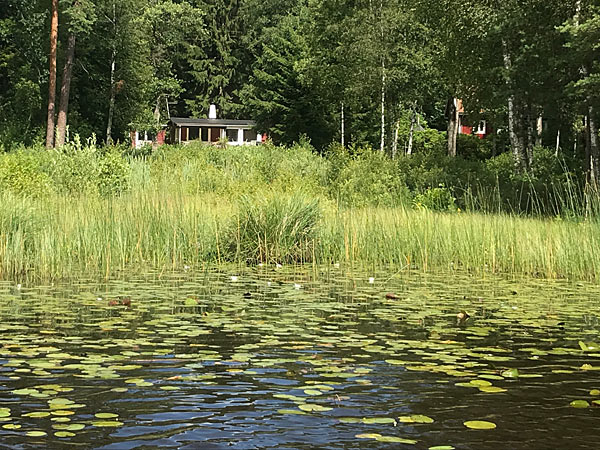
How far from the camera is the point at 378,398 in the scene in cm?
510

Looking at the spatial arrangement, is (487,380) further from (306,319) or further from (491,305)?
Result: (491,305)

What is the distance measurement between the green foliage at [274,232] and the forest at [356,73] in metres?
8.58

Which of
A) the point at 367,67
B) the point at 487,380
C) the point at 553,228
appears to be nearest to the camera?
the point at 487,380

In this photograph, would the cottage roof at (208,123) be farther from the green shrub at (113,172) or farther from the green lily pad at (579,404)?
the green lily pad at (579,404)

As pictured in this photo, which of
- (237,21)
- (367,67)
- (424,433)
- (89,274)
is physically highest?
(237,21)

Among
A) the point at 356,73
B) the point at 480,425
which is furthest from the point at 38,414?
the point at 356,73

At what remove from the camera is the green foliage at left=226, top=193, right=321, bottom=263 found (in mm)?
11992

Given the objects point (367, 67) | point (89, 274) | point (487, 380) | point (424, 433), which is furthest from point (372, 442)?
point (367, 67)

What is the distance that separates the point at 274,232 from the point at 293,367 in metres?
6.20

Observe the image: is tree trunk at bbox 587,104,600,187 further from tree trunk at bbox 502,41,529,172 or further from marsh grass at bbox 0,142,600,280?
marsh grass at bbox 0,142,600,280

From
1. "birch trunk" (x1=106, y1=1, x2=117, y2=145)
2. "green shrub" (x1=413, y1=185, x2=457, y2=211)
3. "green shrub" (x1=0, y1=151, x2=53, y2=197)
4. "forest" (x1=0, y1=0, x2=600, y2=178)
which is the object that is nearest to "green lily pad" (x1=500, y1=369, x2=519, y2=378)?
"green shrub" (x1=0, y1=151, x2=53, y2=197)

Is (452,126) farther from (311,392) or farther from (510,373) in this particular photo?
(311,392)

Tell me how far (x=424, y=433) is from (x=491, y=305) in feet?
14.6

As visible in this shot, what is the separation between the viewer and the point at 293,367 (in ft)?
19.2
